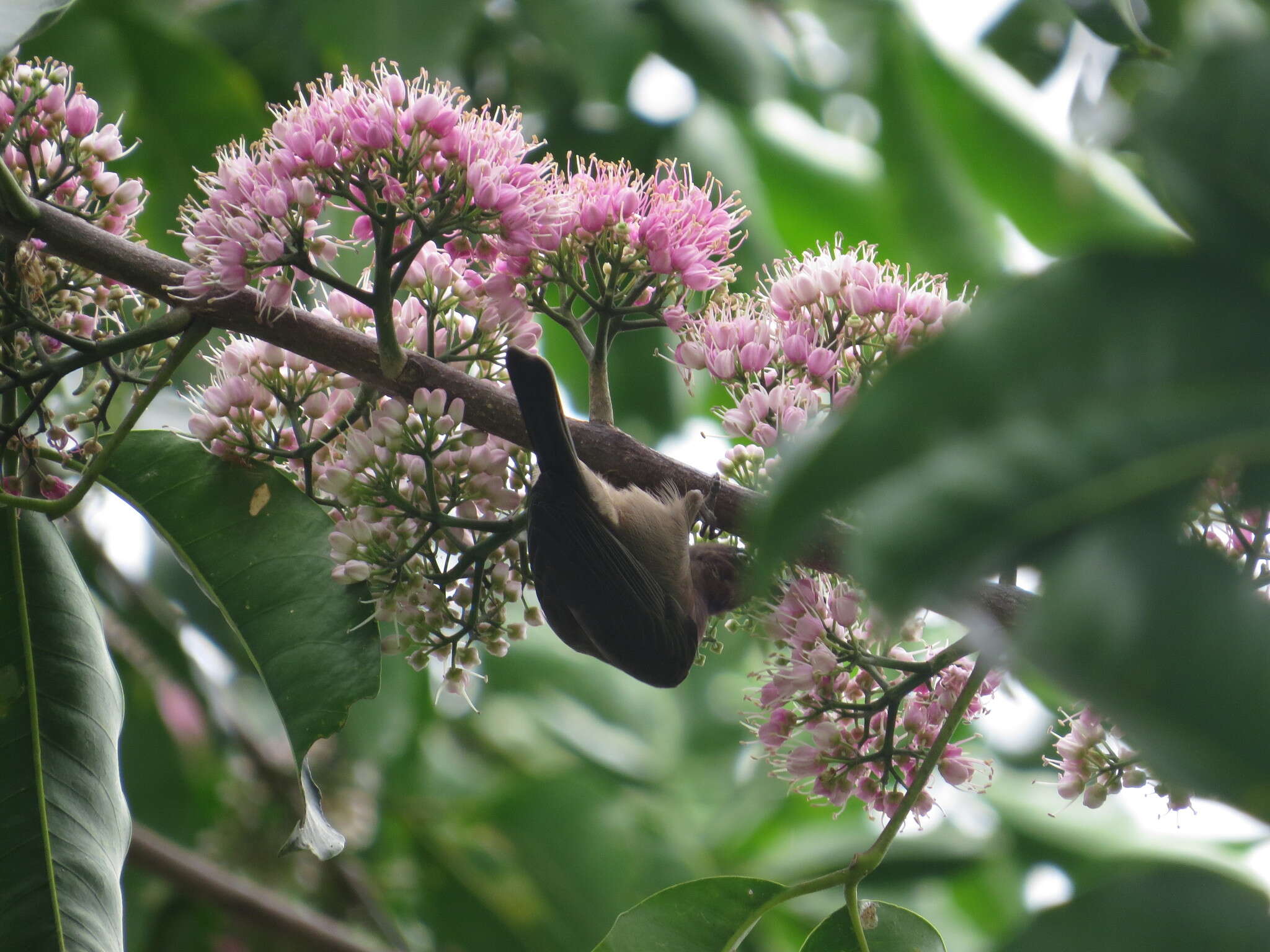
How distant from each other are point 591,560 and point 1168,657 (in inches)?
41.5

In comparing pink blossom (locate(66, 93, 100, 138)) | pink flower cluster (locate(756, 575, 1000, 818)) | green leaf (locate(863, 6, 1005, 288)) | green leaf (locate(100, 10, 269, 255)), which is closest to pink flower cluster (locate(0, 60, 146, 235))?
pink blossom (locate(66, 93, 100, 138))

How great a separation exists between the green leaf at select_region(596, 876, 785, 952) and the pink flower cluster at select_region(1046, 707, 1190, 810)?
0.48m

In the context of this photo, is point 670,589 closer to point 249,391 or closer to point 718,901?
point 718,901

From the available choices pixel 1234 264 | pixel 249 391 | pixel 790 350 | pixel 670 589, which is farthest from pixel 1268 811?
pixel 249 391

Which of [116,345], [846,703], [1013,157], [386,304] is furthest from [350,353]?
[1013,157]

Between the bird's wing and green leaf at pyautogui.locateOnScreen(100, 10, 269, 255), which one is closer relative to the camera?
the bird's wing

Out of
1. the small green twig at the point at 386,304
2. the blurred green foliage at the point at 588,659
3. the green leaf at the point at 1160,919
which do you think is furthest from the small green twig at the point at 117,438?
the blurred green foliage at the point at 588,659

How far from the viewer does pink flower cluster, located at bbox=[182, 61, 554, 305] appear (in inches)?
70.2

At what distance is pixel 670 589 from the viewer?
1.86 meters

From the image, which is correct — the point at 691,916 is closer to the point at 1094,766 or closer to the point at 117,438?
the point at 1094,766

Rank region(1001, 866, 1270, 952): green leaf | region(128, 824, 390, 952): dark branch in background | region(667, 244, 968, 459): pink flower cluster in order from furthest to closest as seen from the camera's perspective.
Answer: region(128, 824, 390, 952): dark branch in background, region(667, 244, 968, 459): pink flower cluster, region(1001, 866, 1270, 952): green leaf

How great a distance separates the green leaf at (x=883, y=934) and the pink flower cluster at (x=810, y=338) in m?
0.75

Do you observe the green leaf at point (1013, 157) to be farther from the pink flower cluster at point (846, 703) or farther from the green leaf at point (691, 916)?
the green leaf at point (691, 916)

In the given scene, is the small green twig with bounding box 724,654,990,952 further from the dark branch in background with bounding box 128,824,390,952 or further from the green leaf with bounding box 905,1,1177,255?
the green leaf with bounding box 905,1,1177,255
